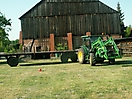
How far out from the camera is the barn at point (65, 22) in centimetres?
4075

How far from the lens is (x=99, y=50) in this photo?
1895cm

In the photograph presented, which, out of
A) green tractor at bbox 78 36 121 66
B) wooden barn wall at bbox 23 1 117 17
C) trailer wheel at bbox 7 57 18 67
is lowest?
trailer wheel at bbox 7 57 18 67

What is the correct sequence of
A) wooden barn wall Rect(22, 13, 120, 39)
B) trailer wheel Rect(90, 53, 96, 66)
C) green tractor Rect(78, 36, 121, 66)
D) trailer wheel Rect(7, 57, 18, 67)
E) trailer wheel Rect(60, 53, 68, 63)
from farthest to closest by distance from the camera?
wooden barn wall Rect(22, 13, 120, 39)
trailer wheel Rect(60, 53, 68, 63)
trailer wheel Rect(7, 57, 18, 67)
trailer wheel Rect(90, 53, 96, 66)
green tractor Rect(78, 36, 121, 66)

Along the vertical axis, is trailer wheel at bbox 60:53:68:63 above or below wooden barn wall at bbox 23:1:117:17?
below

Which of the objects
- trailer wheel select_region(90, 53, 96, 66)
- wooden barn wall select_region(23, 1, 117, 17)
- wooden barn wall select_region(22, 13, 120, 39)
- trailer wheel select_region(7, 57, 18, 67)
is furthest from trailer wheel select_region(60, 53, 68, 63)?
wooden barn wall select_region(23, 1, 117, 17)

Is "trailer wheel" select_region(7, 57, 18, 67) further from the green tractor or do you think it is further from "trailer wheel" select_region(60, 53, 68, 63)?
the green tractor

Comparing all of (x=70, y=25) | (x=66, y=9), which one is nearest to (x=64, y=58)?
(x=70, y=25)

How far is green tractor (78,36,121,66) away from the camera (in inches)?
730

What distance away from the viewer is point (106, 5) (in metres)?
41.6

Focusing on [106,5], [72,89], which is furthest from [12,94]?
[106,5]

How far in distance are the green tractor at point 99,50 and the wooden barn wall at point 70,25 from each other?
66.4 feet

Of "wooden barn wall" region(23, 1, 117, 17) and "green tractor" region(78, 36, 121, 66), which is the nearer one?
"green tractor" region(78, 36, 121, 66)

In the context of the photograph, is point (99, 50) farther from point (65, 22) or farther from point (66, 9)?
point (66, 9)

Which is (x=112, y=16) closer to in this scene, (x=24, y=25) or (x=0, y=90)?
(x=24, y=25)
